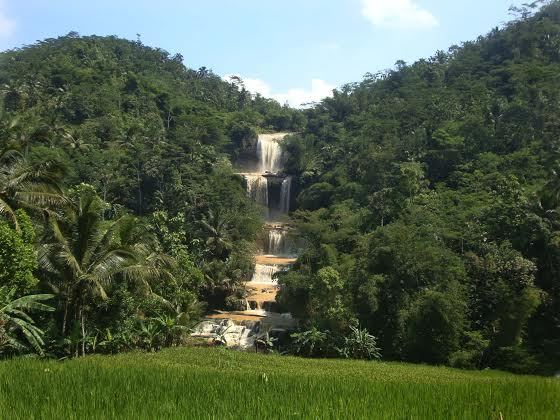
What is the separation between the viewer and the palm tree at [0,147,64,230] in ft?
56.5

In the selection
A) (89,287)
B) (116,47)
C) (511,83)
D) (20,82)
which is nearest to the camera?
(89,287)

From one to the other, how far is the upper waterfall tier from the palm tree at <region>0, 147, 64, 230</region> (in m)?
41.4

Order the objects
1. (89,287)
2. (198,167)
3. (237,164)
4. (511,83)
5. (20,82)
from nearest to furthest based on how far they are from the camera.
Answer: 1. (89,287)
2. (198,167)
3. (511,83)
4. (20,82)
5. (237,164)

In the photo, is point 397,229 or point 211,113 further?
point 211,113

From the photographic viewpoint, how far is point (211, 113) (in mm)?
63562

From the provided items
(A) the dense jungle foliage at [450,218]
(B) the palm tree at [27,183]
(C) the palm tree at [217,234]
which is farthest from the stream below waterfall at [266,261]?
(B) the palm tree at [27,183]

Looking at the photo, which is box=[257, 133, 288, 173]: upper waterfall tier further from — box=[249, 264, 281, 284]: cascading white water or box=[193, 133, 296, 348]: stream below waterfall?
box=[249, 264, 281, 284]: cascading white water

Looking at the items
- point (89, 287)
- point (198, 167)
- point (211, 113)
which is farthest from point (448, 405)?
point (211, 113)

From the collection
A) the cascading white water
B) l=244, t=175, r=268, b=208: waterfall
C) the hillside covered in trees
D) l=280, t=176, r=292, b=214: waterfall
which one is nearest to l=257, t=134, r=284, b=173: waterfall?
the hillside covered in trees

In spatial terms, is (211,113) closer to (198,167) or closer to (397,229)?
(198,167)

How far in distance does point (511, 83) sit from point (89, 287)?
44347 millimetres

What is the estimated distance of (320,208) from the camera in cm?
4228

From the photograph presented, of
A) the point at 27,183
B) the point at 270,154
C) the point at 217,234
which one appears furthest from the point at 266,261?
the point at 27,183

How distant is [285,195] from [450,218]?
23752mm
